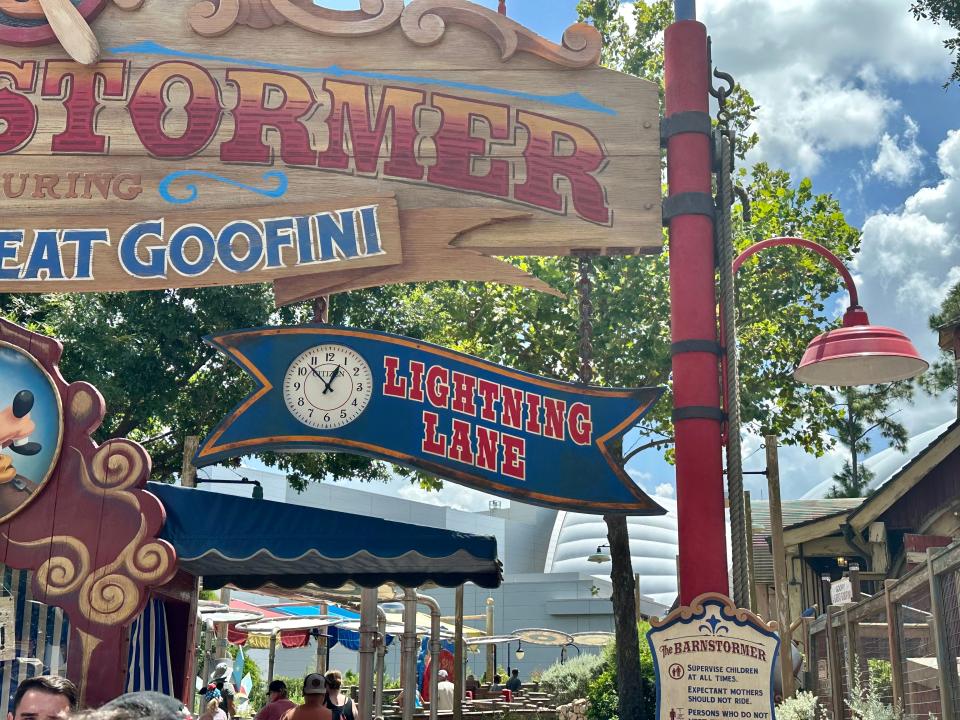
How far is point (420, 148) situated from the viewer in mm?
9445

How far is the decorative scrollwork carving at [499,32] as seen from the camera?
945 centimetres

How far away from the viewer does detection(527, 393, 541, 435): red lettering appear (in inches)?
316

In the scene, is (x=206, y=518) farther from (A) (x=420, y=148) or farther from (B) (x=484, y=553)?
(A) (x=420, y=148)

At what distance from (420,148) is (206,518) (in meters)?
3.65

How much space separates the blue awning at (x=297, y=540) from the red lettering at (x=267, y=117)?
308cm

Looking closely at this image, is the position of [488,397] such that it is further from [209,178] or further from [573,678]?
[573,678]

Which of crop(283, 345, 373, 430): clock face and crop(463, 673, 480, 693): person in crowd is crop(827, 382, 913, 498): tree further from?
crop(283, 345, 373, 430): clock face

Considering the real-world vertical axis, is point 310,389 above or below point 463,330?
below

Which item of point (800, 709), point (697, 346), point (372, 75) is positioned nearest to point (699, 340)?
point (697, 346)

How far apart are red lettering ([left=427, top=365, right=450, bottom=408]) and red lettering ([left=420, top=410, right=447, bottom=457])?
0.33ft

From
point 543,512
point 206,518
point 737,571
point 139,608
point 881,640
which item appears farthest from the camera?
point 543,512

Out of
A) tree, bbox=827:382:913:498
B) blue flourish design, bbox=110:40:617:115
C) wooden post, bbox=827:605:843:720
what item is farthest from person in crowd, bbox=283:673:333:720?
tree, bbox=827:382:913:498

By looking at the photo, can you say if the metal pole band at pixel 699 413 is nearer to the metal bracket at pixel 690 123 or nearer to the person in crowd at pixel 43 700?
the metal bracket at pixel 690 123

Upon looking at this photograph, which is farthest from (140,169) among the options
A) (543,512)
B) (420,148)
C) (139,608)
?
(543,512)
